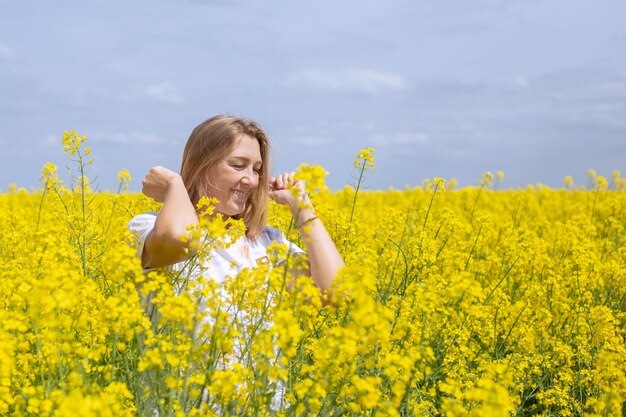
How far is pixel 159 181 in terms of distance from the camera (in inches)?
133

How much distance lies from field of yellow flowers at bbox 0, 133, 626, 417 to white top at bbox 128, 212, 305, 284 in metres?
0.10

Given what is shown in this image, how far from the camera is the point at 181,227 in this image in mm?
3010

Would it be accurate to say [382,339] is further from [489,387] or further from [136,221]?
[136,221]

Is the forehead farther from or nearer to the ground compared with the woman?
farther from the ground

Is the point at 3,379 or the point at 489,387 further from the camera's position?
the point at 3,379

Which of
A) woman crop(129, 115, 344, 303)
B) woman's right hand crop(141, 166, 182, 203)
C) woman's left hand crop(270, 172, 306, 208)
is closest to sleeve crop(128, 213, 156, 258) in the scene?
woman crop(129, 115, 344, 303)

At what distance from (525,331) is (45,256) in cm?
249

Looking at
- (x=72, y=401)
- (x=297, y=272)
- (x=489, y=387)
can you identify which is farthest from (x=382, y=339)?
(x=297, y=272)

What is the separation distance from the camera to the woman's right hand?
10.9ft

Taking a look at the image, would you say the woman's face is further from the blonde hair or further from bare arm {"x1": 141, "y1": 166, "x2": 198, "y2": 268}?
bare arm {"x1": 141, "y1": 166, "x2": 198, "y2": 268}

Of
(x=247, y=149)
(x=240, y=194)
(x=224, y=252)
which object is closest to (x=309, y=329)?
(x=224, y=252)

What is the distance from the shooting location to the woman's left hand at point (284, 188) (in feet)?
11.7

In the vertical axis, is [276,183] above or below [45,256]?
above

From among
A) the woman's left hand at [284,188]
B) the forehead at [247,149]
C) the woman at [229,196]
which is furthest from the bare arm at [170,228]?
the woman's left hand at [284,188]
